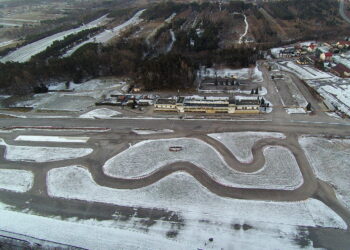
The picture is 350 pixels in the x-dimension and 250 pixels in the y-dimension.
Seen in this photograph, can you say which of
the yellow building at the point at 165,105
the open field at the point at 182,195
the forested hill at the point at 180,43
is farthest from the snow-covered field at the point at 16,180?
the forested hill at the point at 180,43

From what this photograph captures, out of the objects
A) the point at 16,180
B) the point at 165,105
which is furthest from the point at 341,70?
the point at 16,180

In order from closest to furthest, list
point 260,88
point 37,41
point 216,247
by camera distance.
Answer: point 216,247 < point 260,88 < point 37,41

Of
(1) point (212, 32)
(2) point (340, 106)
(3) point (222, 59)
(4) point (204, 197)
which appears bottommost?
(4) point (204, 197)

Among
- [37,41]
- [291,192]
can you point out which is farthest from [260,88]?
[37,41]

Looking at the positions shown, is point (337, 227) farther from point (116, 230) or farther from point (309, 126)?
point (116, 230)

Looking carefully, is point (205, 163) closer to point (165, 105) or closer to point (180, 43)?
point (165, 105)

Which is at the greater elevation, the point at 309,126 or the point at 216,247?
the point at 309,126

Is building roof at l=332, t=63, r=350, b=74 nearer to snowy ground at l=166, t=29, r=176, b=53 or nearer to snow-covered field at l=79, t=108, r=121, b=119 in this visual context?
snowy ground at l=166, t=29, r=176, b=53
